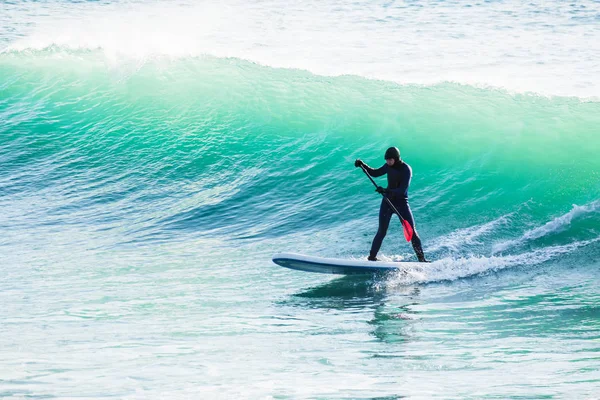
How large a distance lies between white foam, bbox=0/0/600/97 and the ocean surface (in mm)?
171

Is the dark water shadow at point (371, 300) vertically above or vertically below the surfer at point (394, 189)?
below

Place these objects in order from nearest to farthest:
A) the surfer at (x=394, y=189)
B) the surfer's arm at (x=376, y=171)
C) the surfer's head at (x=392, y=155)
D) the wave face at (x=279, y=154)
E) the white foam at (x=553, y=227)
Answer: the surfer's head at (x=392, y=155) < the surfer at (x=394, y=189) < the surfer's arm at (x=376, y=171) < the white foam at (x=553, y=227) < the wave face at (x=279, y=154)

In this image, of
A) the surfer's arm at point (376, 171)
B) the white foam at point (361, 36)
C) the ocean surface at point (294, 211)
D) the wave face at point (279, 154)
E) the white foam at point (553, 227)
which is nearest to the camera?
the ocean surface at point (294, 211)

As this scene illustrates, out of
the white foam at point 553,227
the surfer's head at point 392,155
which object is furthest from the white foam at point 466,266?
the surfer's head at point 392,155

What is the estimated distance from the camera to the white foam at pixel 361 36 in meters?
21.6

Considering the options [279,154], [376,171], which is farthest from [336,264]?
[279,154]

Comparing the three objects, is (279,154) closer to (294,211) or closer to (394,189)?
(294,211)

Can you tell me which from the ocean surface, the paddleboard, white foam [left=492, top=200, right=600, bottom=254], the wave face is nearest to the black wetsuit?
the paddleboard

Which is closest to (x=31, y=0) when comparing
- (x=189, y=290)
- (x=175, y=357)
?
(x=189, y=290)

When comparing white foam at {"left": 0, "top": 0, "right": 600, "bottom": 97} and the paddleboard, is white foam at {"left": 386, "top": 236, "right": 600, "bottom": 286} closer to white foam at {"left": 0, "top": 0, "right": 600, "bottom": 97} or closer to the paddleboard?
the paddleboard

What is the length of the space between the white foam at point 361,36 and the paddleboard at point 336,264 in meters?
9.96

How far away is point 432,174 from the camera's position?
1428cm

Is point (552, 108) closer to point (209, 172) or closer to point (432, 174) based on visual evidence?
point (432, 174)

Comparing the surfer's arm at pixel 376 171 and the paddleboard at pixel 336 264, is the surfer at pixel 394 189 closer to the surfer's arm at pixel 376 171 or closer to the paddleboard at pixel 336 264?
the surfer's arm at pixel 376 171
